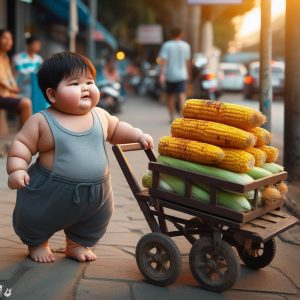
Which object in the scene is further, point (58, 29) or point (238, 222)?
point (58, 29)

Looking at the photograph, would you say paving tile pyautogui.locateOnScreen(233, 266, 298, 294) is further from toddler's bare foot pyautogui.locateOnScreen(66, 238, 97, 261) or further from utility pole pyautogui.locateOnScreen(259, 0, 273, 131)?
utility pole pyautogui.locateOnScreen(259, 0, 273, 131)

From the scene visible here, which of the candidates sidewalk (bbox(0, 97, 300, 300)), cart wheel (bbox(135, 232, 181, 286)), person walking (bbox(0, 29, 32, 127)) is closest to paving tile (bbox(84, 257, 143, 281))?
sidewalk (bbox(0, 97, 300, 300))

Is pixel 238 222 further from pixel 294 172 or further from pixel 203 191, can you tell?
pixel 294 172

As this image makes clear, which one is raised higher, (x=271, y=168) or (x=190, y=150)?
(x=190, y=150)

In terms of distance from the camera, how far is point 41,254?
12.3ft

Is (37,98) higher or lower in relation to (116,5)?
lower

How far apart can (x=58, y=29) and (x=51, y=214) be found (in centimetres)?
1992

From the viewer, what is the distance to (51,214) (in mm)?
3541

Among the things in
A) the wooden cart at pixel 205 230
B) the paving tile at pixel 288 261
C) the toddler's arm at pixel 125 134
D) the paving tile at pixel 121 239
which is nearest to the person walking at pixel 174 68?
the paving tile at pixel 121 239

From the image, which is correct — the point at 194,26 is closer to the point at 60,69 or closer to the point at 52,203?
the point at 60,69

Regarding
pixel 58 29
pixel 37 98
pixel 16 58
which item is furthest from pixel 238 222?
pixel 58 29

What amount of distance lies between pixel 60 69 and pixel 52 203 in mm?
765

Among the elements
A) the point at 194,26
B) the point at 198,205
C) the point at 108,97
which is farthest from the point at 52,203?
the point at 194,26

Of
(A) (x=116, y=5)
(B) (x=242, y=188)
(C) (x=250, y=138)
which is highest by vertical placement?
(A) (x=116, y=5)
